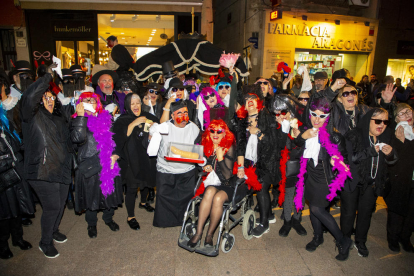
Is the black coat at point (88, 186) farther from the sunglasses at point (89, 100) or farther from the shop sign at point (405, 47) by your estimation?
the shop sign at point (405, 47)

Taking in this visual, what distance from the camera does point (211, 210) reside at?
10.5 ft

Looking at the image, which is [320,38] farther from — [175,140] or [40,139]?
[40,139]

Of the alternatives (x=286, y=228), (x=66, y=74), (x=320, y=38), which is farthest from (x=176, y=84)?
(x=320, y=38)

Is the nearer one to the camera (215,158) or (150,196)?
(215,158)

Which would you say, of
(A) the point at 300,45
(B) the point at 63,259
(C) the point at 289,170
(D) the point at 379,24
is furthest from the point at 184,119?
(D) the point at 379,24

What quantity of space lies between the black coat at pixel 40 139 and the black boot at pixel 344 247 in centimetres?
352

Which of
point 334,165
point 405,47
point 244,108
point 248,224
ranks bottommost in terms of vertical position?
point 248,224

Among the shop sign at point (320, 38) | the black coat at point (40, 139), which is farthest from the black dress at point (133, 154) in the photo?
the shop sign at point (320, 38)

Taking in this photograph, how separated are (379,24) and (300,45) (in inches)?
177

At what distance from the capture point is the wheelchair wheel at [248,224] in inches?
136

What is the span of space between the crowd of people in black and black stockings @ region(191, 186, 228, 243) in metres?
0.01

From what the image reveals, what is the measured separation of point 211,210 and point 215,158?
68 centimetres

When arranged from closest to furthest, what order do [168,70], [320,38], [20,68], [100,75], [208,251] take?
1. [208,251]
2. [100,75]
3. [168,70]
4. [20,68]
5. [320,38]

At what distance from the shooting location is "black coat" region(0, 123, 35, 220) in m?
2.97
